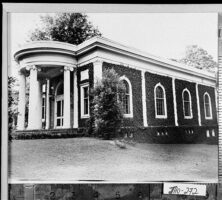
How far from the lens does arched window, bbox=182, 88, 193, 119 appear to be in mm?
5199

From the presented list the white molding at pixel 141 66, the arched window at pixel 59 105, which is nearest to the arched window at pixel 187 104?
the white molding at pixel 141 66

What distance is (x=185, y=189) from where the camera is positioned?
16.3 ft

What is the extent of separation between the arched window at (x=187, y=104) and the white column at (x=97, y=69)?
4.53 feet

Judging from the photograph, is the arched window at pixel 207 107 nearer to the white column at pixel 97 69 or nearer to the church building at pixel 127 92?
the church building at pixel 127 92

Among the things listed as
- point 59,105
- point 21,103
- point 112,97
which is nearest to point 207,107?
point 112,97

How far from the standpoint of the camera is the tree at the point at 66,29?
5055 millimetres

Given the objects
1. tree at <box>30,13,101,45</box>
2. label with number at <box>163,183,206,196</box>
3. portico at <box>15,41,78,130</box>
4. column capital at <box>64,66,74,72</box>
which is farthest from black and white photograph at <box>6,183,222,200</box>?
tree at <box>30,13,101,45</box>

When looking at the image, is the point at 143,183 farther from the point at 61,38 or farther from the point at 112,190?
the point at 61,38

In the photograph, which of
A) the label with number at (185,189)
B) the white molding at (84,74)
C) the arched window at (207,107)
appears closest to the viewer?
the label with number at (185,189)

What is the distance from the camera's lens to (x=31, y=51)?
202 inches

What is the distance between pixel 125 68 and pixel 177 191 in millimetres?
2073

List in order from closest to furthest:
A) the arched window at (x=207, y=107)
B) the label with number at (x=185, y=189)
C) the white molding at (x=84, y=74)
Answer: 1. the label with number at (x=185, y=189)
2. the arched window at (x=207, y=107)
3. the white molding at (x=84, y=74)

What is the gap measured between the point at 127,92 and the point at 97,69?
605 millimetres

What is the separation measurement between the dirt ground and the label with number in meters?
0.11
